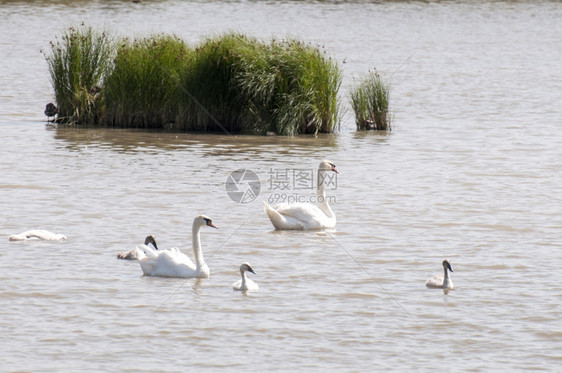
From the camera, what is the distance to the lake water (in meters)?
9.80

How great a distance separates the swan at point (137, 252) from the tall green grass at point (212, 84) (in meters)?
9.87

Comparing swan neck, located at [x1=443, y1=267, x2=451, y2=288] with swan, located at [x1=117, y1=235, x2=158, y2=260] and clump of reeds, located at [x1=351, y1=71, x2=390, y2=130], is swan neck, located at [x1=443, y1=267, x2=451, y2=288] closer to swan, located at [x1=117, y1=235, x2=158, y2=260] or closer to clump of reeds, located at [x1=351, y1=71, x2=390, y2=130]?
swan, located at [x1=117, y1=235, x2=158, y2=260]

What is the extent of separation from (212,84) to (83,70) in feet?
10.5

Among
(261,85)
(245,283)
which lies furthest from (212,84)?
(245,283)

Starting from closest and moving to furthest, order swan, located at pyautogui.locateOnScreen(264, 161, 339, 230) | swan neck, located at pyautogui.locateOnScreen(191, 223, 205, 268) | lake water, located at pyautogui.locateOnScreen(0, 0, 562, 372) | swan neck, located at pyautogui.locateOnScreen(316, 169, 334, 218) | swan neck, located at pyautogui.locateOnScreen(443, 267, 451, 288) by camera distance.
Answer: lake water, located at pyautogui.locateOnScreen(0, 0, 562, 372), swan neck, located at pyautogui.locateOnScreen(443, 267, 451, 288), swan neck, located at pyautogui.locateOnScreen(191, 223, 205, 268), swan, located at pyautogui.locateOnScreen(264, 161, 339, 230), swan neck, located at pyautogui.locateOnScreen(316, 169, 334, 218)

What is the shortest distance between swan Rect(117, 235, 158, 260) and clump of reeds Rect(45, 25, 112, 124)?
1146 centimetres

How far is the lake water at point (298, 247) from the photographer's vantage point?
386 inches

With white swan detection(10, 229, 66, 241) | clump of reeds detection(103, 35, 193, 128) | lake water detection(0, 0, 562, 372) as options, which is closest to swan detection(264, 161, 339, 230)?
lake water detection(0, 0, 562, 372)

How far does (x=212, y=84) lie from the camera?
76.3 ft

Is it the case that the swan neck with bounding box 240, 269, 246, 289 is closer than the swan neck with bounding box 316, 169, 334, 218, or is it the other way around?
the swan neck with bounding box 240, 269, 246, 289

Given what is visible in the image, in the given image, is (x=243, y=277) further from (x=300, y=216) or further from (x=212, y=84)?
(x=212, y=84)

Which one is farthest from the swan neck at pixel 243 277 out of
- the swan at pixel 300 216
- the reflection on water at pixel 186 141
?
the reflection on water at pixel 186 141

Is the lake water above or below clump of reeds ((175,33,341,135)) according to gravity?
below

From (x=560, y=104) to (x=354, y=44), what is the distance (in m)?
18.3
